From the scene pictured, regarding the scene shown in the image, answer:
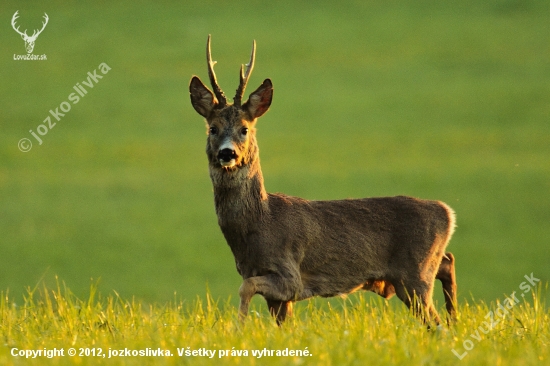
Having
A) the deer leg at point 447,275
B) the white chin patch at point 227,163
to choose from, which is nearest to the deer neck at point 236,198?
the white chin patch at point 227,163

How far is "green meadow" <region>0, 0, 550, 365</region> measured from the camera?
27.9 metres

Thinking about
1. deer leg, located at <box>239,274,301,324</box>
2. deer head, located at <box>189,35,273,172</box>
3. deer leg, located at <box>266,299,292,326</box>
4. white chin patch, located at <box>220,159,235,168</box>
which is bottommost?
deer leg, located at <box>266,299,292,326</box>

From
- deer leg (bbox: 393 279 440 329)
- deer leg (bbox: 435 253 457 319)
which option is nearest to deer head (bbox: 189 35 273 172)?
deer leg (bbox: 393 279 440 329)

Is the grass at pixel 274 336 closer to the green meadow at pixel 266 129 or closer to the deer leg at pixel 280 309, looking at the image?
the deer leg at pixel 280 309

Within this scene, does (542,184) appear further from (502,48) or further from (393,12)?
(393,12)

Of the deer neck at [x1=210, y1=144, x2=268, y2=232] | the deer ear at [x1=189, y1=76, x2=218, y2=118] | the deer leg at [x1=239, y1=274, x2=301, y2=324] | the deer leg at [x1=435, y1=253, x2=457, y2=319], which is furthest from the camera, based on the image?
the deer leg at [x1=435, y1=253, x2=457, y2=319]

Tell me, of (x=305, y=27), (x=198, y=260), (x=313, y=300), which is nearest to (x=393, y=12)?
(x=305, y=27)

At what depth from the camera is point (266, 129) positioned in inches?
1671

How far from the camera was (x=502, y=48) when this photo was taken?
48688mm

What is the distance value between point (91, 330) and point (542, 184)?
93.2ft

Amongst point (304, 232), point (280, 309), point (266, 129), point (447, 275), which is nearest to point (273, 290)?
point (280, 309)

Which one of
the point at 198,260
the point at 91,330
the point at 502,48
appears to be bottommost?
the point at 198,260

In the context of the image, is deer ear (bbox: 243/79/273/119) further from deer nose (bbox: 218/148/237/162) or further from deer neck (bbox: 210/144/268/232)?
deer nose (bbox: 218/148/237/162)

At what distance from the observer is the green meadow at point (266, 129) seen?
2792 centimetres
